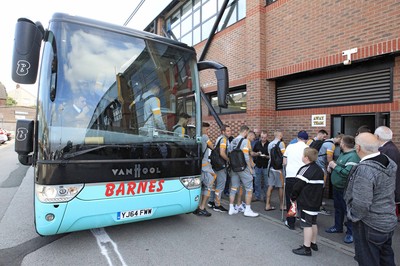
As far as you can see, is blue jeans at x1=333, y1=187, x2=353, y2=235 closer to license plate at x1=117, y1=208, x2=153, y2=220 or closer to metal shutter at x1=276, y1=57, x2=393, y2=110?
metal shutter at x1=276, y1=57, x2=393, y2=110

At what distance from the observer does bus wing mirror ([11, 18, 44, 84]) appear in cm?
304

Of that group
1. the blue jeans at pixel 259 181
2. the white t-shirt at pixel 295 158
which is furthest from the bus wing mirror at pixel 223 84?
the blue jeans at pixel 259 181

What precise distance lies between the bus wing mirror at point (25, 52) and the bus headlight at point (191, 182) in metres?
2.39

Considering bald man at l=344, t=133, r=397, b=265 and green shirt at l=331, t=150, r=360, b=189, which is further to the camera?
green shirt at l=331, t=150, r=360, b=189

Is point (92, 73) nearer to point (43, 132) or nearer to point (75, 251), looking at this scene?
point (43, 132)

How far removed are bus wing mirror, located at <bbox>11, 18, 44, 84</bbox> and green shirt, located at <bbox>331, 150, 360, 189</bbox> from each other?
13.9 ft

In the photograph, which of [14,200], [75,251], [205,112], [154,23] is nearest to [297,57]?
[205,112]

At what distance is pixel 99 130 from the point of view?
3.29 m

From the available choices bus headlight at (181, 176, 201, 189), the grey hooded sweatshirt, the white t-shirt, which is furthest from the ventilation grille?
bus headlight at (181, 176, 201, 189)

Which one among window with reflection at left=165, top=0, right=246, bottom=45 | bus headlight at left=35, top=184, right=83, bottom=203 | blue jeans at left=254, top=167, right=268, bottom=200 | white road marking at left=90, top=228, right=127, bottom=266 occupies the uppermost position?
window with reflection at left=165, top=0, right=246, bottom=45

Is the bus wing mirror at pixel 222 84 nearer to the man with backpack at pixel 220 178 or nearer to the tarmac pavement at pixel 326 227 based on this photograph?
the man with backpack at pixel 220 178

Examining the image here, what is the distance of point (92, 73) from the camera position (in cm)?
338

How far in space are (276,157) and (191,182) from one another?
2103 mm

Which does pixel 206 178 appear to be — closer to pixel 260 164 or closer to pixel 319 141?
pixel 260 164
